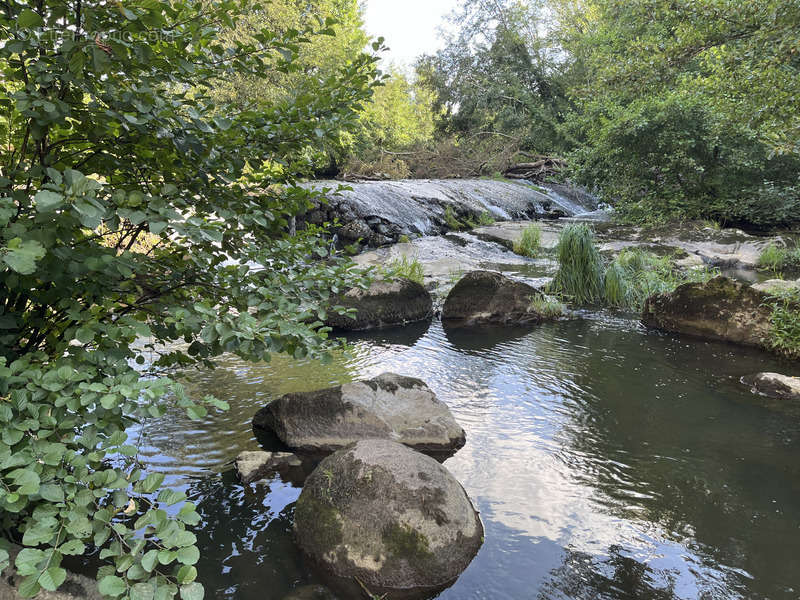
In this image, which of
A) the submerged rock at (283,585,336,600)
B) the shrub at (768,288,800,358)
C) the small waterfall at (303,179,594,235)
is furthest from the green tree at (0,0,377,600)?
the small waterfall at (303,179,594,235)

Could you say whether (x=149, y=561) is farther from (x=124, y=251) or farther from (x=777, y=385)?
(x=777, y=385)

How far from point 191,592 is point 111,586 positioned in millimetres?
213

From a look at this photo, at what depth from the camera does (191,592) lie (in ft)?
4.75

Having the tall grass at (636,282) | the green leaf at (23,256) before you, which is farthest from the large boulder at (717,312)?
the green leaf at (23,256)

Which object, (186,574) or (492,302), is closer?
(186,574)

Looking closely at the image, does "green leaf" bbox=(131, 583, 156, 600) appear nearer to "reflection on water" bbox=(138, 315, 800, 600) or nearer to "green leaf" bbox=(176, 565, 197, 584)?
"green leaf" bbox=(176, 565, 197, 584)

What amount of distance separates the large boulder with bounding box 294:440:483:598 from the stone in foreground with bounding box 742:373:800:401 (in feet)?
13.4

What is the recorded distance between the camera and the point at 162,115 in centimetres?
199

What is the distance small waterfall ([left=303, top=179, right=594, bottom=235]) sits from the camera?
15.9 meters

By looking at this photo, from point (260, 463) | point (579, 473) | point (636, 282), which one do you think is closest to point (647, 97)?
point (636, 282)

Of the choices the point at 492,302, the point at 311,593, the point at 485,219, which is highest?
the point at 485,219

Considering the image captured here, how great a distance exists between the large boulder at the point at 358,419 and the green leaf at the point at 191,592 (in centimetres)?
288

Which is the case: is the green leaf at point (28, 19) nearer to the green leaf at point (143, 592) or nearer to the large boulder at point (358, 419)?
the green leaf at point (143, 592)

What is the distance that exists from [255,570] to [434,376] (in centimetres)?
365
